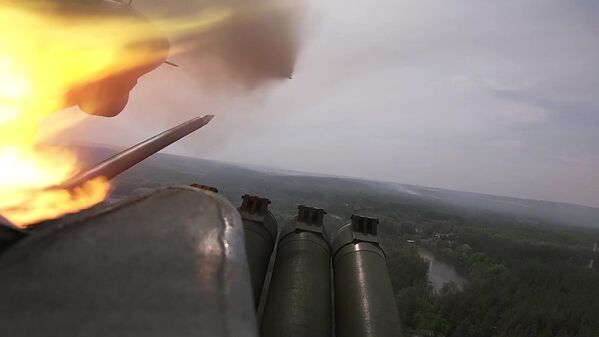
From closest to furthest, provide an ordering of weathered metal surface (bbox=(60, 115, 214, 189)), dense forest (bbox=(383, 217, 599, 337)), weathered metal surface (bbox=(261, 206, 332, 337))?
weathered metal surface (bbox=(60, 115, 214, 189))
weathered metal surface (bbox=(261, 206, 332, 337))
dense forest (bbox=(383, 217, 599, 337))

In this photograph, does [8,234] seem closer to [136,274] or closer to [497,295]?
[136,274]

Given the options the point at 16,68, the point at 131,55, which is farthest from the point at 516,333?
the point at 16,68

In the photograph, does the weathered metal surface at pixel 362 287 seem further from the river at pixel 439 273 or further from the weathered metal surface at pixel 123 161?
the river at pixel 439 273

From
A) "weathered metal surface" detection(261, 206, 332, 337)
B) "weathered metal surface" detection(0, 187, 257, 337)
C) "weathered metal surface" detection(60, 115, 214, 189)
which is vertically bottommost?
"weathered metal surface" detection(261, 206, 332, 337)

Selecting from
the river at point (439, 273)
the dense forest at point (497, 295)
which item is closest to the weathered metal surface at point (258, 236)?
the dense forest at point (497, 295)

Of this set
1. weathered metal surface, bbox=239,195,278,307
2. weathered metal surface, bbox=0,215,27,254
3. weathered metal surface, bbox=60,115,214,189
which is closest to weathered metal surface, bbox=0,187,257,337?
weathered metal surface, bbox=0,215,27,254

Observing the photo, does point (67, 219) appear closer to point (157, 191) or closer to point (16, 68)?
point (157, 191)

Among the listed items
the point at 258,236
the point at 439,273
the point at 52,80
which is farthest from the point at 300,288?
the point at 439,273

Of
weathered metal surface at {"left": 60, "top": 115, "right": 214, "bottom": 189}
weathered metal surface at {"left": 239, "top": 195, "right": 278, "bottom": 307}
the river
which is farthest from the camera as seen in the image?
the river

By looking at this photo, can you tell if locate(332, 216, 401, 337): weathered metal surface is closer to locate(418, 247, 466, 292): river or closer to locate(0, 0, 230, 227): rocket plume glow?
locate(0, 0, 230, 227): rocket plume glow
